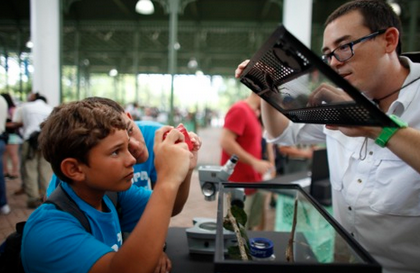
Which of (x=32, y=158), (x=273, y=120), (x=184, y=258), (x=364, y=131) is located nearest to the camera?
(x=364, y=131)

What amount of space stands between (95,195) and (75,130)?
10.1 inches

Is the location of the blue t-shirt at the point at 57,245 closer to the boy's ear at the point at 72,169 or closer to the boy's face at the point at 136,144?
the boy's ear at the point at 72,169

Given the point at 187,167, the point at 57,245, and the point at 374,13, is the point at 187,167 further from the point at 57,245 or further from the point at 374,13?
the point at 374,13

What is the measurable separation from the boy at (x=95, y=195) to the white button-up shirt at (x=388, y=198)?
2.54 ft

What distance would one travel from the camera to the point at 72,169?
0.92 m

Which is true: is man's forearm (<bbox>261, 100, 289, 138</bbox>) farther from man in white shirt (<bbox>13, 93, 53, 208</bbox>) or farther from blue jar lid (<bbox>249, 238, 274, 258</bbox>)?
man in white shirt (<bbox>13, 93, 53, 208</bbox>)

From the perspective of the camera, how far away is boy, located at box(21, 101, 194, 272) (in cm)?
77

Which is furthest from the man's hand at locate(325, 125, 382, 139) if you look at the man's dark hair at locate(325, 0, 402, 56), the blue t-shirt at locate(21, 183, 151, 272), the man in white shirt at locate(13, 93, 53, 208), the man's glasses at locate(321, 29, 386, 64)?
the man in white shirt at locate(13, 93, 53, 208)

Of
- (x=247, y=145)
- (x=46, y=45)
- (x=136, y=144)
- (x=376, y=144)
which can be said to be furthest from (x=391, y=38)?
(x=46, y=45)

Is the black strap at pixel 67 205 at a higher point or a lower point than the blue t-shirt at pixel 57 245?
higher

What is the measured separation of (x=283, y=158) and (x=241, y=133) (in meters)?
2.28

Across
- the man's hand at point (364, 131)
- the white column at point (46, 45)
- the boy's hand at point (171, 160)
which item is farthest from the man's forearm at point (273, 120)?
the white column at point (46, 45)

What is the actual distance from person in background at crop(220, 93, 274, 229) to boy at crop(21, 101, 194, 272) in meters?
1.67

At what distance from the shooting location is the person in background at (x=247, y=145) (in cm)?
262
